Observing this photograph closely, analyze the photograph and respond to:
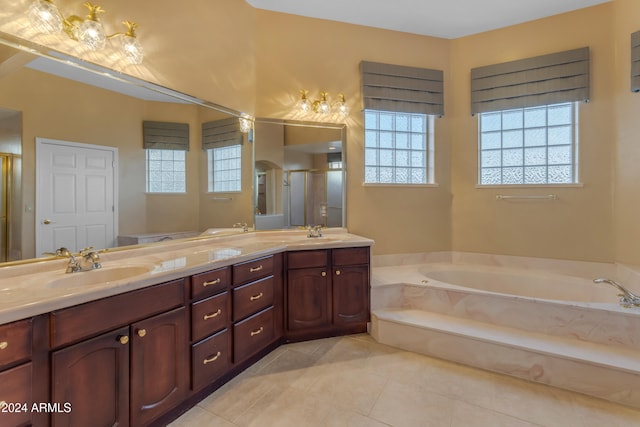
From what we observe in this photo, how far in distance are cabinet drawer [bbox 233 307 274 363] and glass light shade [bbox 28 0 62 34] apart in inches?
74.5

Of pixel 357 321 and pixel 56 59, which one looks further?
pixel 357 321

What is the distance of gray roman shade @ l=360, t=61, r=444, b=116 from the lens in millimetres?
3217

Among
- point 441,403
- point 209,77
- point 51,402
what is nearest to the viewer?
point 51,402

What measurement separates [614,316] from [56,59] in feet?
11.9

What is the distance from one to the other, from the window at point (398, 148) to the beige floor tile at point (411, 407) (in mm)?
1982

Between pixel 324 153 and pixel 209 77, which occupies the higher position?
pixel 209 77

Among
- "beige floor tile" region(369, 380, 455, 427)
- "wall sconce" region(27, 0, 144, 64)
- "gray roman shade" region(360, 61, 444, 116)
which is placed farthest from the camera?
"gray roman shade" region(360, 61, 444, 116)

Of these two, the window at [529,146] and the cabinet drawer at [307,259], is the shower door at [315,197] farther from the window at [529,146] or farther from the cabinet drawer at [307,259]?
the window at [529,146]

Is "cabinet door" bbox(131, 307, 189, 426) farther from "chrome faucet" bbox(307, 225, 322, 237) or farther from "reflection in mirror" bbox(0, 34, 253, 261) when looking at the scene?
"chrome faucet" bbox(307, 225, 322, 237)

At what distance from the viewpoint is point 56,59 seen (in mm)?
1644

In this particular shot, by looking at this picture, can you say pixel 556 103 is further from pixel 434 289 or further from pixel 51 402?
pixel 51 402

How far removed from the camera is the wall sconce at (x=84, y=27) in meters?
1.56

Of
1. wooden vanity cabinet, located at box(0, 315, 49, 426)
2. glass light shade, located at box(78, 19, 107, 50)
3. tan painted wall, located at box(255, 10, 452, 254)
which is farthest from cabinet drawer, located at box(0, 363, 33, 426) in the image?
tan painted wall, located at box(255, 10, 452, 254)

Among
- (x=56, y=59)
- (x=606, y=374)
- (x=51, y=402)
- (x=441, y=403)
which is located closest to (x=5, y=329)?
(x=51, y=402)
